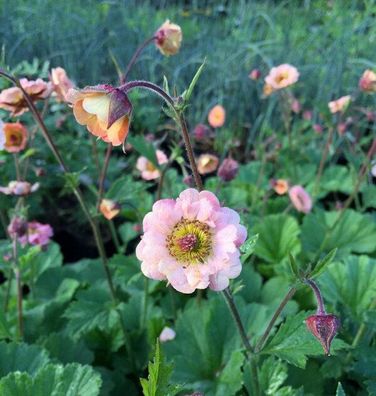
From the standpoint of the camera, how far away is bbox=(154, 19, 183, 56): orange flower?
142cm

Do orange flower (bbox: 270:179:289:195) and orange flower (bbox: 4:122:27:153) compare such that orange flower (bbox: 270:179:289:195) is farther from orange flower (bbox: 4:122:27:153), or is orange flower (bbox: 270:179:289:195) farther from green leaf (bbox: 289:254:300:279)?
green leaf (bbox: 289:254:300:279)

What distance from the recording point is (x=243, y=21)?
3707mm

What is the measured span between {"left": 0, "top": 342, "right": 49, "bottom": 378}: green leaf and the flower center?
0.61 m

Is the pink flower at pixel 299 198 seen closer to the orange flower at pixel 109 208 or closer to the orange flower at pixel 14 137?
the orange flower at pixel 109 208

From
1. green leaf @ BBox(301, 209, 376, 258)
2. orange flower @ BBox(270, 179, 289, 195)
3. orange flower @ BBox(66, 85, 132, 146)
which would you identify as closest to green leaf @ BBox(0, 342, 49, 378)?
orange flower @ BBox(66, 85, 132, 146)

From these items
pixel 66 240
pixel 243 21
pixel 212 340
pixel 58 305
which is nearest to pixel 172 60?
pixel 243 21

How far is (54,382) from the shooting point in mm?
1124

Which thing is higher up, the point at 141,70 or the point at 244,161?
the point at 141,70

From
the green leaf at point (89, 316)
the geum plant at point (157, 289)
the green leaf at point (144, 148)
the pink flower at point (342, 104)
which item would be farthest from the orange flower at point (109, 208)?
the pink flower at point (342, 104)

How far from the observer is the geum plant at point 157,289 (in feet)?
2.85

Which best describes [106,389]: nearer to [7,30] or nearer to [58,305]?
[58,305]

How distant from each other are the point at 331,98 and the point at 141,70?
1400 millimetres

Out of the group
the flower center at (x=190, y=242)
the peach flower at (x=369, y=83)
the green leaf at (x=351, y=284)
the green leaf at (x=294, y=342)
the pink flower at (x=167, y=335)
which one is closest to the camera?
the flower center at (x=190, y=242)

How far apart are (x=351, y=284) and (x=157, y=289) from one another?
26.7 inches
